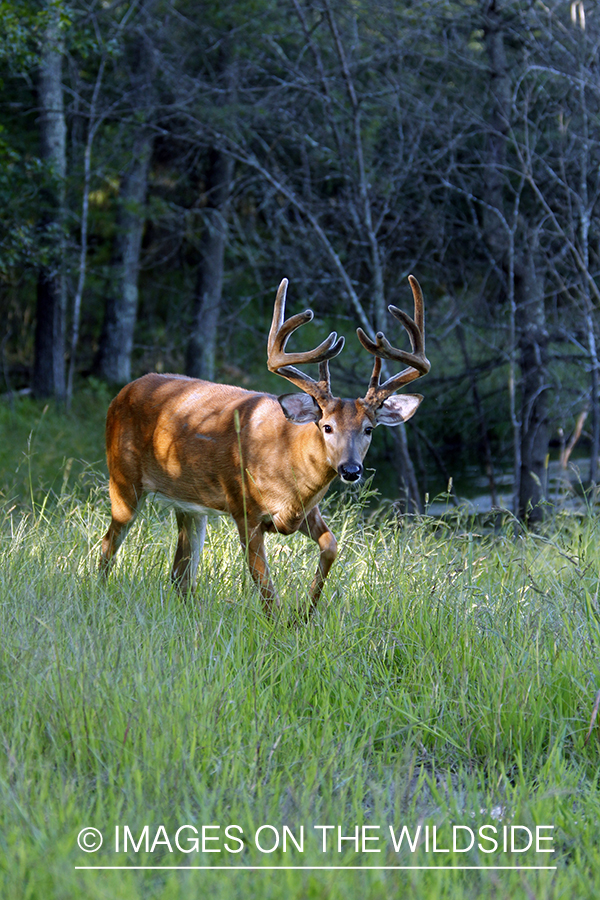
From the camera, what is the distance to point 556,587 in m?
4.26

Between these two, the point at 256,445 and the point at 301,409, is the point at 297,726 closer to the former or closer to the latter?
the point at 301,409

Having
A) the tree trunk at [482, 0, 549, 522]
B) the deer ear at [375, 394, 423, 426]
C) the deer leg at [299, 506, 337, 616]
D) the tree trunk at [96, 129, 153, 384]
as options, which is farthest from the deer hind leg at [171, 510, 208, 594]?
the tree trunk at [96, 129, 153, 384]

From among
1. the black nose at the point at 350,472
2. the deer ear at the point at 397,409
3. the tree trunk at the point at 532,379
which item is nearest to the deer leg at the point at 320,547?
the black nose at the point at 350,472

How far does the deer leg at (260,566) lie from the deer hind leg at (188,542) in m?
0.33

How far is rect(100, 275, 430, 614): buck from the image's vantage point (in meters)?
4.49

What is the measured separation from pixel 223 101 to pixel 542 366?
5.26 meters

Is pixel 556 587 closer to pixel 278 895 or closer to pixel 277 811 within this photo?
pixel 277 811

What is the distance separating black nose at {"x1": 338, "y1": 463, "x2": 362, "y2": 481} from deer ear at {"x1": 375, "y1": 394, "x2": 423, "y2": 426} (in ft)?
1.72

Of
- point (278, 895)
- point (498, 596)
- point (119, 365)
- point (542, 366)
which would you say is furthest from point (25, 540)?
point (119, 365)

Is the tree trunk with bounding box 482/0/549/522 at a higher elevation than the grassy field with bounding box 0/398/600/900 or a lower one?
higher

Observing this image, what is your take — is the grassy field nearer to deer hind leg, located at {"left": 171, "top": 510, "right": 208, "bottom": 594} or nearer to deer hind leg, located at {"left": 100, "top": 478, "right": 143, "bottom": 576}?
deer hind leg, located at {"left": 171, "top": 510, "right": 208, "bottom": 594}

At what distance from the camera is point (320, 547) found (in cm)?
455

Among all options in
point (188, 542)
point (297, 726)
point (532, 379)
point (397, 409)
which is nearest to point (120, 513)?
point (188, 542)

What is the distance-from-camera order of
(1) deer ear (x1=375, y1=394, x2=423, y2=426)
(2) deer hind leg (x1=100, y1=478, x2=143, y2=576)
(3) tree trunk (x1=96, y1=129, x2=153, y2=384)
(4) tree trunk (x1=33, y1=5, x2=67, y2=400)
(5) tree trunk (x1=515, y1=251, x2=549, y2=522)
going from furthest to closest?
(3) tree trunk (x1=96, y1=129, x2=153, y2=384), (4) tree trunk (x1=33, y1=5, x2=67, y2=400), (5) tree trunk (x1=515, y1=251, x2=549, y2=522), (2) deer hind leg (x1=100, y1=478, x2=143, y2=576), (1) deer ear (x1=375, y1=394, x2=423, y2=426)
